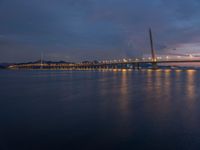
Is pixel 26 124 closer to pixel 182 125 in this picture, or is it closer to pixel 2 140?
pixel 2 140

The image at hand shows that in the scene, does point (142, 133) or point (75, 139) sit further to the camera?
point (142, 133)

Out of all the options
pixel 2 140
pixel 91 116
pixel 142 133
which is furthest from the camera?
pixel 91 116

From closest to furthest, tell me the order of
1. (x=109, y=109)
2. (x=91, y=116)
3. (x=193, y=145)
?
(x=193, y=145) < (x=91, y=116) < (x=109, y=109)

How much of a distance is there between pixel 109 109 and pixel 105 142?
3.44m

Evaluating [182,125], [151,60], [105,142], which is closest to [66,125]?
[105,142]

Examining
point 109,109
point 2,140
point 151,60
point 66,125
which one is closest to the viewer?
point 2,140

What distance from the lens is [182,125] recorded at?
18.2 feet

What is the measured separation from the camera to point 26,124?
5633 millimetres

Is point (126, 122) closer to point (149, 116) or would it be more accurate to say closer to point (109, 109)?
point (149, 116)

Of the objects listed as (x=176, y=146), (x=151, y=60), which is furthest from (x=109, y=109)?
(x=151, y=60)

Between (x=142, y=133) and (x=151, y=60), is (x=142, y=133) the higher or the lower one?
the lower one

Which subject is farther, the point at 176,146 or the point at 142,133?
the point at 142,133

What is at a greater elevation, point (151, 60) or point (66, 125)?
point (151, 60)

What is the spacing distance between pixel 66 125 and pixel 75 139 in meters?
1.13
